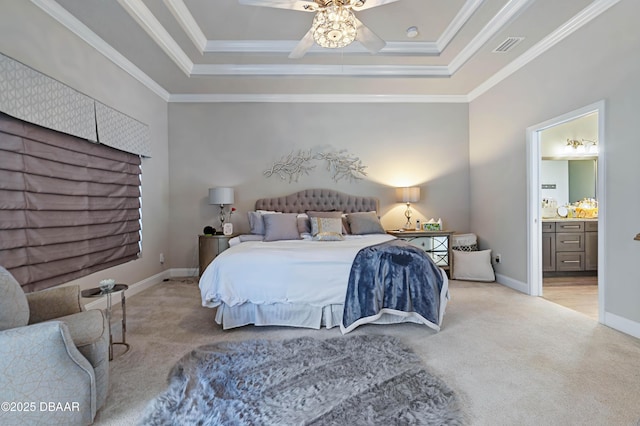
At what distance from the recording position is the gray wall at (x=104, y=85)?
8.44ft

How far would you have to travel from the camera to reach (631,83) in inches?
107

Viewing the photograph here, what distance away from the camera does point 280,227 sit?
4.23 meters

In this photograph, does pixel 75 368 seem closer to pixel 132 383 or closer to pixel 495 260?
pixel 132 383

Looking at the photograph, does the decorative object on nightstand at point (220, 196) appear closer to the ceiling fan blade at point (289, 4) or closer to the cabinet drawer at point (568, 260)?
the ceiling fan blade at point (289, 4)

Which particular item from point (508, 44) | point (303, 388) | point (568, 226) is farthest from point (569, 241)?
point (303, 388)

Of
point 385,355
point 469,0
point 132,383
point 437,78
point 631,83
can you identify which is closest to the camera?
point 132,383

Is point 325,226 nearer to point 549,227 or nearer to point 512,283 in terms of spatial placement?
point 512,283

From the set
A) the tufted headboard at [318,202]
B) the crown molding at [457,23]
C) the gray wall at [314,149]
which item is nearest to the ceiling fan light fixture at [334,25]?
the crown molding at [457,23]

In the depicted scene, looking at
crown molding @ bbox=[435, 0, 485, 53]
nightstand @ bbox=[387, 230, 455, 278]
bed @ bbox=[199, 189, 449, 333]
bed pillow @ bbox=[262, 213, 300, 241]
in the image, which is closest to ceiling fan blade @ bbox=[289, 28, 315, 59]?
crown molding @ bbox=[435, 0, 485, 53]

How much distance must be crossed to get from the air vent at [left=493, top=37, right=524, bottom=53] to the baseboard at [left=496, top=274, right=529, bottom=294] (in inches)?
113

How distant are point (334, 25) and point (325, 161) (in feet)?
9.48

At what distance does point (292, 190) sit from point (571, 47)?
3.85 metres

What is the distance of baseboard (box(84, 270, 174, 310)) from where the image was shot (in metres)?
3.47

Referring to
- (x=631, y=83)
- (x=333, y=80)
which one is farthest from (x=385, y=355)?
(x=333, y=80)
